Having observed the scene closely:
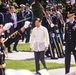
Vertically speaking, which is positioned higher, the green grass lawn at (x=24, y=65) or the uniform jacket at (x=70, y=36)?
the uniform jacket at (x=70, y=36)

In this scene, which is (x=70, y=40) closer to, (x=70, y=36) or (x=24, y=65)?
(x=70, y=36)

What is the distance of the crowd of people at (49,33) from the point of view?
40.2 feet

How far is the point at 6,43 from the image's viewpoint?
8.30 metres

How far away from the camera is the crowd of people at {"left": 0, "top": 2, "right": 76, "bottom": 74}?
12250 mm

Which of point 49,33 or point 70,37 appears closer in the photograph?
point 70,37

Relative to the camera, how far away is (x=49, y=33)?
16109 mm

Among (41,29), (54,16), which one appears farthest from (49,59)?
(41,29)

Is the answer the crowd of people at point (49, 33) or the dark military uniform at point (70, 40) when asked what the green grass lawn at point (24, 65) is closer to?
the crowd of people at point (49, 33)

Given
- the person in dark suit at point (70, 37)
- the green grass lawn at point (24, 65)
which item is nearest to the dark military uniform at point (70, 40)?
the person in dark suit at point (70, 37)

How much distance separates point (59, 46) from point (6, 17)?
2.71 metres

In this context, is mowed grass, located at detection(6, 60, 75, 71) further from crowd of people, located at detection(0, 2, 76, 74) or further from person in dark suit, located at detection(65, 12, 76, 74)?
person in dark suit, located at detection(65, 12, 76, 74)

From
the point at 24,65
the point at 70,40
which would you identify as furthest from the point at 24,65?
the point at 70,40

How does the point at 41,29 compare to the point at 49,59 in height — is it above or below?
above

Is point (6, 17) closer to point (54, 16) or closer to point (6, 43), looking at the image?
point (54, 16)
